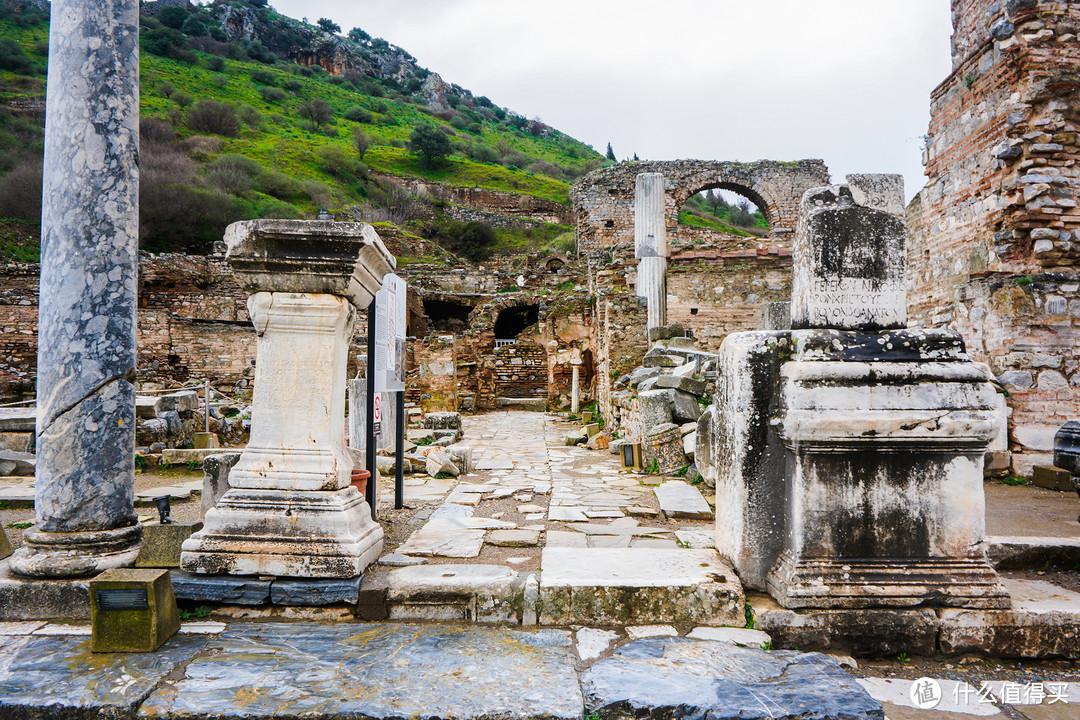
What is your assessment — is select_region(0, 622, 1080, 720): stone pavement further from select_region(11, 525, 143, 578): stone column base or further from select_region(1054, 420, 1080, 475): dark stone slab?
select_region(1054, 420, 1080, 475): dark stone slab

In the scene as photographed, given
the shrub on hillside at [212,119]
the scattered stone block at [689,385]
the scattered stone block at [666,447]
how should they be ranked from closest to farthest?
the scattered stone block at [666,447] → the scattered stone block at [689,385] → the shrub on hillside at [212,119]

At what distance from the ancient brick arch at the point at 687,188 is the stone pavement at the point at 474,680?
20.2 metres

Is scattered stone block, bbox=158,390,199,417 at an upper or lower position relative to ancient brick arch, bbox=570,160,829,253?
lower

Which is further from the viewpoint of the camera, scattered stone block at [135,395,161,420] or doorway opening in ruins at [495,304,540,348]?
doorway opening in ruins at [495,304,540,348]

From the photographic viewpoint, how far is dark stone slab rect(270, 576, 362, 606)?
2518mm

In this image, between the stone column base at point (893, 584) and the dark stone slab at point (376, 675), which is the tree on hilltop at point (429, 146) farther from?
the stone column base at point (893, 584)

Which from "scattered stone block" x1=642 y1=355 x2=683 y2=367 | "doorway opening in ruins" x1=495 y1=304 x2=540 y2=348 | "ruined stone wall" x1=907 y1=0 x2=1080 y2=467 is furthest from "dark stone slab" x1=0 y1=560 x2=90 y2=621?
"doorway opening in ruins" x1=495 y1=304 x2=540 y2=348

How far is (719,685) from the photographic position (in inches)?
76.4

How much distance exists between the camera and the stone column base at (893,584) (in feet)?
7.49

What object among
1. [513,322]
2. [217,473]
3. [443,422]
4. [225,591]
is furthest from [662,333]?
[513,322]

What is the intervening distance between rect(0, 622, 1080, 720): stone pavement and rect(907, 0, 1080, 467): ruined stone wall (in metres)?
4.86

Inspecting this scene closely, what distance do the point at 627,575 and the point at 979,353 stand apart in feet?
19.3

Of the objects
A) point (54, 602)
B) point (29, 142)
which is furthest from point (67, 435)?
point (29, 142)

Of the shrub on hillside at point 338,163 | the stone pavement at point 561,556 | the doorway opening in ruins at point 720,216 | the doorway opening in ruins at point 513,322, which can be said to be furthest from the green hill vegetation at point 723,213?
the stone pavement at point 561,556
